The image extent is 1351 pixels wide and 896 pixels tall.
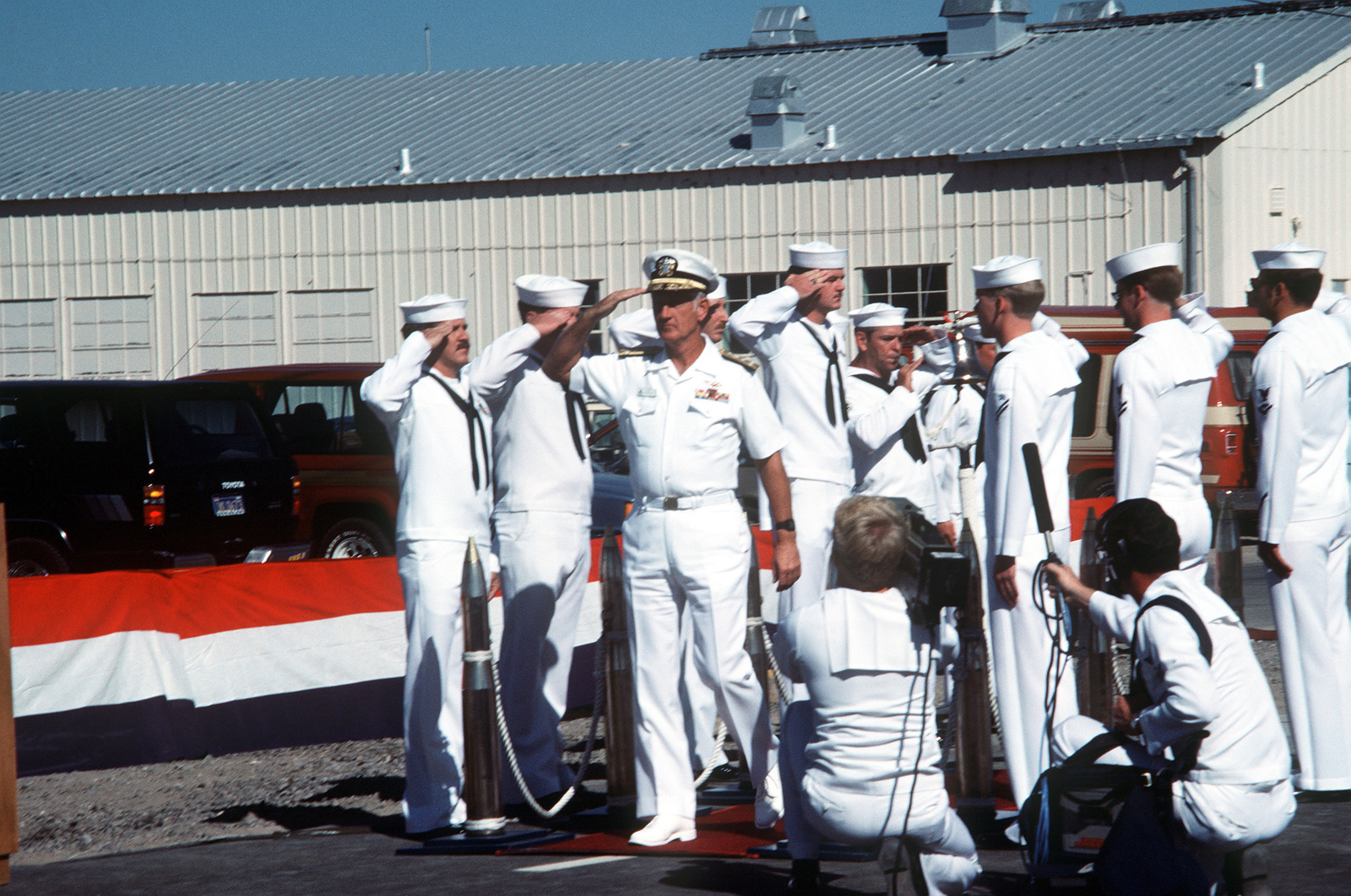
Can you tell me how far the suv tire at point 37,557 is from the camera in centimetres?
1167

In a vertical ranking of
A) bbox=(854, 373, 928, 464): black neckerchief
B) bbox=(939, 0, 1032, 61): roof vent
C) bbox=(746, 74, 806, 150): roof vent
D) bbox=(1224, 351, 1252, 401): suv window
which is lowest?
bbox=(854, 373, 928, 464): black neckerchief

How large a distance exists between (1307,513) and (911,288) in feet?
58.2

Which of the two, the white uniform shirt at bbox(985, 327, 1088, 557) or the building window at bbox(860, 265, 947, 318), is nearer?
the white uniform shirt at bbox(985, 327, 1088, 557)

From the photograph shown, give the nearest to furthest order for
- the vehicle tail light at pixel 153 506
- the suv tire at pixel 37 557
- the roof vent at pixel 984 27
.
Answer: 1. the suv tire at pixel 37 557
2. the vehicle tail light at pixel 153 506
3. the roof vent at pixel 984 27

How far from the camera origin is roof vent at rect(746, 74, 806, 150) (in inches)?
961

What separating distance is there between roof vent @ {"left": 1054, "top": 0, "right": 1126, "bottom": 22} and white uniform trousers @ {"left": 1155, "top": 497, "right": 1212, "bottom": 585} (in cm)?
2310

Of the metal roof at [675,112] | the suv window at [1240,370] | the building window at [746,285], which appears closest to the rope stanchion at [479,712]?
the suv window at [1240,370]

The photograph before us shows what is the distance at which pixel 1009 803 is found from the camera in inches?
250

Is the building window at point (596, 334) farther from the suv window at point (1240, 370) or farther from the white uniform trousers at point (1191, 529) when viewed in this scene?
the white uniform trousers at point (1191, 529)

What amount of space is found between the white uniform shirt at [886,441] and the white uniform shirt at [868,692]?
10.3 feet

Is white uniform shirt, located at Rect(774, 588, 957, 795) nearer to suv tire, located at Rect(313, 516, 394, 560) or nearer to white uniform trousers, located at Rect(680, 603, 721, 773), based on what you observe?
white uniform trousers, located at Rect(680, 603, 721, 773)

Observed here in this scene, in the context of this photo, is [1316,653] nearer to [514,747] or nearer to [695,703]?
[695,703]

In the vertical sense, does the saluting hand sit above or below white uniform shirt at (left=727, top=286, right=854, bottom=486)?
above

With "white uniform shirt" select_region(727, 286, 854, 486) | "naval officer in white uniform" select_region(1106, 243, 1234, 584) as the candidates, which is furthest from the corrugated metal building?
"naval officer in white uniform" select_region(1106, 243, 1234, 584)
